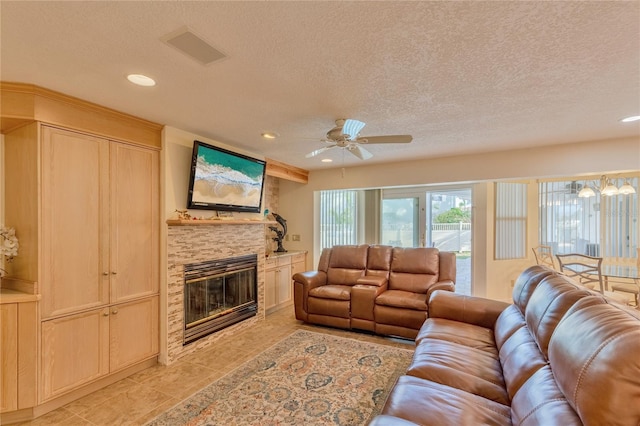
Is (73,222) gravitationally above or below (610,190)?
below

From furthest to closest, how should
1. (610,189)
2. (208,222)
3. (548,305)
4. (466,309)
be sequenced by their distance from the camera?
(610,189)
(208,222)
(466,309)
(548,305)

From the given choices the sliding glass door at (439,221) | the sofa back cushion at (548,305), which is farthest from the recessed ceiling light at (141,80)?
the sliding glass door at (439,221)

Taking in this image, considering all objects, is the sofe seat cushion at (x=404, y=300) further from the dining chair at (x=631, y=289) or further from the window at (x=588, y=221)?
the window at (x=588, y=221)

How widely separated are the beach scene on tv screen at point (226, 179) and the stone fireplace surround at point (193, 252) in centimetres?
31

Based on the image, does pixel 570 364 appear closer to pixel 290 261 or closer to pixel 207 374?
pixel 207 374

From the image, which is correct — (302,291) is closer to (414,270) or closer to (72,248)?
(414,270)

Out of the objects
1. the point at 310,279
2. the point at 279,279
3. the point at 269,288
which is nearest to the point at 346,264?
the point at 310,279

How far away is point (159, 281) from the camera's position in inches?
117

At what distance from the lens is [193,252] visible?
10.6ft

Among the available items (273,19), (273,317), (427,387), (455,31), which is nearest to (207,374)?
(273,317)

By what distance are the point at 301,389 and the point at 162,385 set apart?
1235mm

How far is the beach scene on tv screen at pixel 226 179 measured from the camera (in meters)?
3.22

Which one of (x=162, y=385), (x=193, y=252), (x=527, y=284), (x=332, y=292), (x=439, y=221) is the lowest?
(x=162, y=385)

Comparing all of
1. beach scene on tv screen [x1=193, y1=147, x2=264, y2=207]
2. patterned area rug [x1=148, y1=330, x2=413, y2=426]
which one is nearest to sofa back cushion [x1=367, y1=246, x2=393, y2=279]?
patterned area rug [x1=148, y1=330, x2=413, y2=426]
